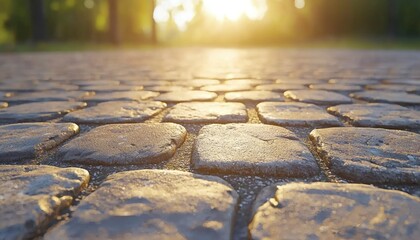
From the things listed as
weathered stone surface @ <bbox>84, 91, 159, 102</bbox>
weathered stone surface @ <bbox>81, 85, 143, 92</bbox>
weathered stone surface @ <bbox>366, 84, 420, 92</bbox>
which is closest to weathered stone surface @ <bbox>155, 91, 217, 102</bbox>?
weathered stone surface @ <bbox>84, 91, 159, 102</bbox>

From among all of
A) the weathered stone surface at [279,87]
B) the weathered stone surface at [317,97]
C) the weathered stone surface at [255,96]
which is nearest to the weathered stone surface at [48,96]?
the weathered stone surface at [255,96]

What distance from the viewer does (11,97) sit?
8.47ft

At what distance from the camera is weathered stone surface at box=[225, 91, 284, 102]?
7.79 feet

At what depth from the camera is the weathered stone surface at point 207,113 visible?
1747mm

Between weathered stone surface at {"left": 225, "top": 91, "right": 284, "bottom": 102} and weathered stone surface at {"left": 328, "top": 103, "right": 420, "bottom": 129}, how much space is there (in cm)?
46

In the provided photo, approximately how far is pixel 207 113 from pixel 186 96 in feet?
2.30

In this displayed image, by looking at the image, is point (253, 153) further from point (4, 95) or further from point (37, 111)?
point (4, 95)

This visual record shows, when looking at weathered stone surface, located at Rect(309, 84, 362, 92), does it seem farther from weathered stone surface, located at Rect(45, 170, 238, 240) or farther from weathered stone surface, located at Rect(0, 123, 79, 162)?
weathered stone surface, located at Rect(45, 170, 238, 240)

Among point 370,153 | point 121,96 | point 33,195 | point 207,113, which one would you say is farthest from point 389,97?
point 33,195

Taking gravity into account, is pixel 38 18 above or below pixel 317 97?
above

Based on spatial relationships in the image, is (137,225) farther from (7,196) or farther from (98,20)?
(98,20)

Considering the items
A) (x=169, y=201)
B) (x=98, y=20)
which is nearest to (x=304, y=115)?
(x=169, y=201)

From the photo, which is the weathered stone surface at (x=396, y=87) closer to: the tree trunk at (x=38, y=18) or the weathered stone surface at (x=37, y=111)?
the weathered stone surface at (x=37, y=111)

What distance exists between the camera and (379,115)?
1781mm
